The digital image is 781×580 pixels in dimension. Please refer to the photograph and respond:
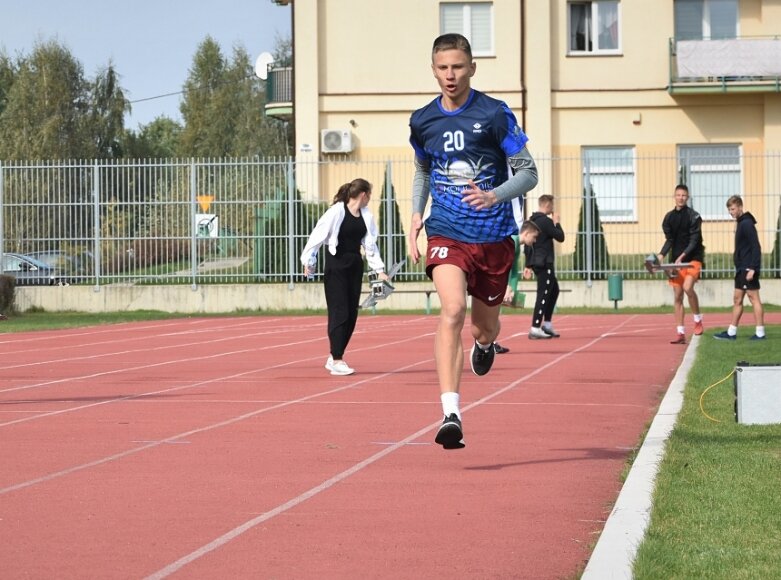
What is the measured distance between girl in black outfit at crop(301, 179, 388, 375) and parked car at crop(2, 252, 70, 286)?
18.5 meters

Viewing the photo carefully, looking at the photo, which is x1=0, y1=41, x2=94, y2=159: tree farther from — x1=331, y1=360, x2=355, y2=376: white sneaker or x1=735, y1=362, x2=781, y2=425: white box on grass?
x1=735, y1=362, x2=781, y2=425: white box on grass

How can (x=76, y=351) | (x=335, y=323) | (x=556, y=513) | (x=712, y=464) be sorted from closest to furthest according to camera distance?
(x=556, y=513), (x=712, y=464), (x=335, y=323), (x=76, y=351)

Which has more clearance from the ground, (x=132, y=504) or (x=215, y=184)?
(x=215, y=184)

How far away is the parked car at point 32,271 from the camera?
32.7 meters

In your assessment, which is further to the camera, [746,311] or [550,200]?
[746,311]

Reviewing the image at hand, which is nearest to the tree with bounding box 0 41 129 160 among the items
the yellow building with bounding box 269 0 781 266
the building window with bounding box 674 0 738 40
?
the yellow building with bounding box 269 0 781 266

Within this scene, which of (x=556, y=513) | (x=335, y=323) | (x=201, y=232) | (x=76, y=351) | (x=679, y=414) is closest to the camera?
(x=556, y=513)

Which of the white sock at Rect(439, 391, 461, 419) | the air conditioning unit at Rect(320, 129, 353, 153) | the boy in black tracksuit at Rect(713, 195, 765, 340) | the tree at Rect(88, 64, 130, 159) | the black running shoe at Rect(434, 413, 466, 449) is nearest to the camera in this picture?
the black running shoe at Rect(434, 413, 466, 449)

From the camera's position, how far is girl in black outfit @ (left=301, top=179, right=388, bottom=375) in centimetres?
1509

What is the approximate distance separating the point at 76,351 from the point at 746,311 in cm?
1394

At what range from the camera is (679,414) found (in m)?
10.5

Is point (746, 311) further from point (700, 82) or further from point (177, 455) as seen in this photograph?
point (177, 455)

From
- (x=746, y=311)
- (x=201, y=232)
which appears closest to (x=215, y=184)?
(x=201, y=232)

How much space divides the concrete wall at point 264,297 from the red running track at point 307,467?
49.6 ft
